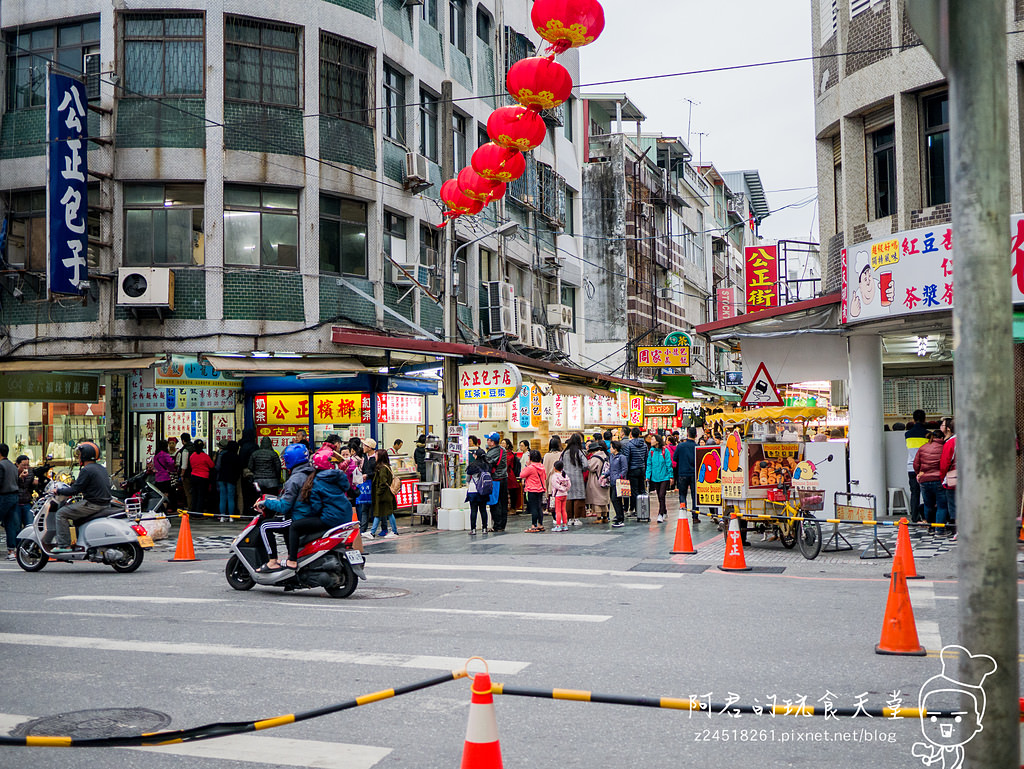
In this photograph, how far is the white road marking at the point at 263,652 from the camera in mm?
7723

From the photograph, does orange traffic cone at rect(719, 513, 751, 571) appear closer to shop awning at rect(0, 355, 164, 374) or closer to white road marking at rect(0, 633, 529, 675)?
white road marking at rect(0, 633, 529, 675)

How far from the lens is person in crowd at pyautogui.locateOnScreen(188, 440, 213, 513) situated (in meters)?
23.0

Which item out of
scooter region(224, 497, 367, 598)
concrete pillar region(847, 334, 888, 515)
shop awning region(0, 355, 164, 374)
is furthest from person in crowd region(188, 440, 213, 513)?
concrete pillar region(847, 334, 888, 515)

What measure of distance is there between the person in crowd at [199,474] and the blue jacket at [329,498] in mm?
12474

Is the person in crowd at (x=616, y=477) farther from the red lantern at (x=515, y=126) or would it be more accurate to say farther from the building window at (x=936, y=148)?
the red lantern at (x=515, y=126)

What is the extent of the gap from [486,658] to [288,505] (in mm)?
4327

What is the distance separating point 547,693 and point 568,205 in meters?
35.9

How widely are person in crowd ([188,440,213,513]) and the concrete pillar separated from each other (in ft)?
45.4

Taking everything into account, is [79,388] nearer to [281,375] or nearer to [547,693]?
[281,375]

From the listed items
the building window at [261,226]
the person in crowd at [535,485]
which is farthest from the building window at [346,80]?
the person in crowd at [535,485]

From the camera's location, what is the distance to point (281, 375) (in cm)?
2448

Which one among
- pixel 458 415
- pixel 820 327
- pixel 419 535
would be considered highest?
pixel 820 327

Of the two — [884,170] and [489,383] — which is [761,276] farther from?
[489,383]

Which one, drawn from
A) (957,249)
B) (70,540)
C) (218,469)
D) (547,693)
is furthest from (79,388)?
(957,249)
